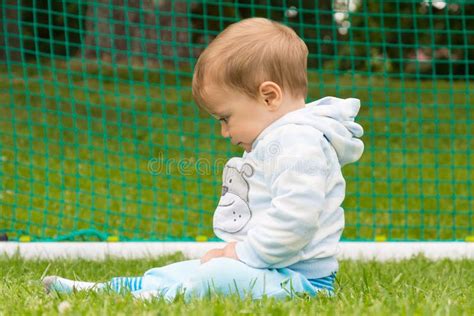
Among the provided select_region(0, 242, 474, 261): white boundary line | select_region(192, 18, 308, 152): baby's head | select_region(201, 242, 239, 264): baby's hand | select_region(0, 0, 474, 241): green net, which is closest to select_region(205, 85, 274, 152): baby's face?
select_region(192, 18, 308, 152): baby's head

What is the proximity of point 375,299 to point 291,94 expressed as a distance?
0.62 meters

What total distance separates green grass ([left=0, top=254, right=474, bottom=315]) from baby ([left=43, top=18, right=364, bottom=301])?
0.11m

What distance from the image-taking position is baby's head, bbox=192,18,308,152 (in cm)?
259

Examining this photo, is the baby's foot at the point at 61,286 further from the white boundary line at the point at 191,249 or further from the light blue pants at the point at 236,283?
the white boundary line at the point at 191,249

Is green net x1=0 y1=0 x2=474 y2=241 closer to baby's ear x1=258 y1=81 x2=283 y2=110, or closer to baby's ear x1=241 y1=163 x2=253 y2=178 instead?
baby's ear x1=241 y1=163 x2=253 y2=178

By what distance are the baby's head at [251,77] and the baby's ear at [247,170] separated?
0.07m

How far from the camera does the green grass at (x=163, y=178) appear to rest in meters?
5.32

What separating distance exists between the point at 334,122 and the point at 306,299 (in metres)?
0.51

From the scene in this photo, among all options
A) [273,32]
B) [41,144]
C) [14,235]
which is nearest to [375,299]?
[273,32]

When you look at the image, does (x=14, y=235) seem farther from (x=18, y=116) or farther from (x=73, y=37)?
(x=73, y=37)

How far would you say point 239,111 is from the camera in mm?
2631

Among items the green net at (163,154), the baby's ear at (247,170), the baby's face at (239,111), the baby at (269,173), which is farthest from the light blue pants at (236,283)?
the green net at (163,154)

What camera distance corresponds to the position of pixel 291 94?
104 inches

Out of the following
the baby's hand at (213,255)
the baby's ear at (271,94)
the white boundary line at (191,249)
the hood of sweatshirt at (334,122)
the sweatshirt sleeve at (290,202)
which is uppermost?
the baby's ear at (271,94)
